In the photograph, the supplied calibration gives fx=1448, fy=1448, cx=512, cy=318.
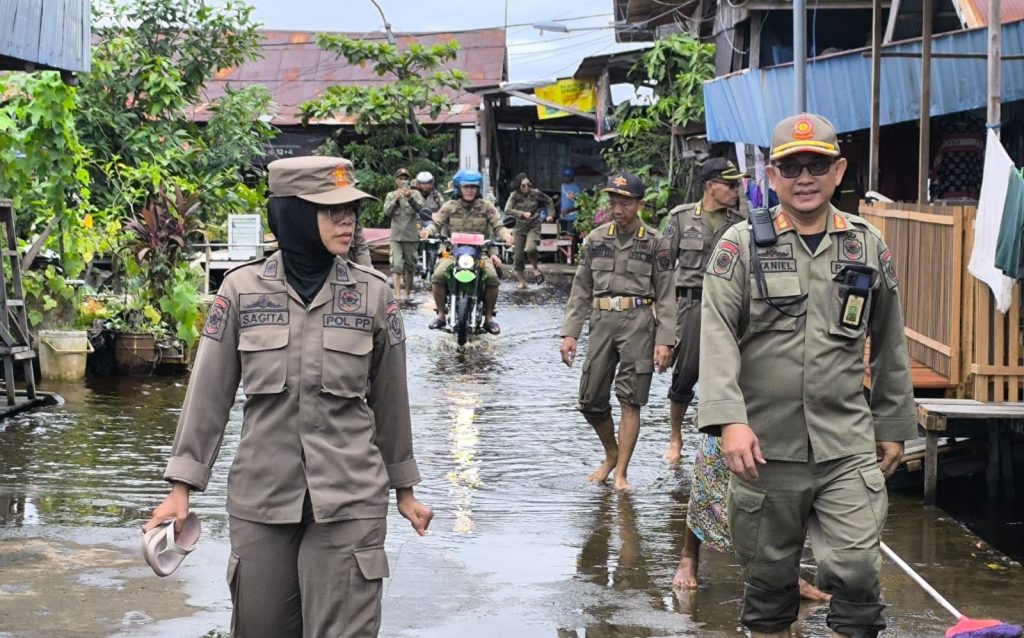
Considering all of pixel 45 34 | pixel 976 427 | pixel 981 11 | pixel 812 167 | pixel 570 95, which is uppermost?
pixel 570 95

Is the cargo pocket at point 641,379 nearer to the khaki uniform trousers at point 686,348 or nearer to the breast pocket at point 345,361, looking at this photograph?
the khaki uniform trousers at point 686,348

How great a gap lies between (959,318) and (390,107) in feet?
79.7

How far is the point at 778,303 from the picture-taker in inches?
186

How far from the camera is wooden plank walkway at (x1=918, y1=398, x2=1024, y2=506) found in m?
7.95

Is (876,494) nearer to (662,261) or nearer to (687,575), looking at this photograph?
(687,575)

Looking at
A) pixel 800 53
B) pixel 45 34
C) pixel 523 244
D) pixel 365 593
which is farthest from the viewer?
pixel 523 244

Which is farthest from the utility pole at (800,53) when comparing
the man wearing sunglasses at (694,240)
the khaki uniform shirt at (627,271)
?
the khaki uniform shirt at (627,271)

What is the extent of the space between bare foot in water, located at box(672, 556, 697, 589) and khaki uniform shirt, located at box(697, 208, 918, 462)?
1.85 meters

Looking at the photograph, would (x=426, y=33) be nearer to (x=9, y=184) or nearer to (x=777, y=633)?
(x=9, y=184)

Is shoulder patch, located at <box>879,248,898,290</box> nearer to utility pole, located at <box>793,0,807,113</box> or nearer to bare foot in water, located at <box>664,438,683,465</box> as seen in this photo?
bare foot in water, located at <box>664,438,683,465</box>

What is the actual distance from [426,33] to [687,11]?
1248 cm

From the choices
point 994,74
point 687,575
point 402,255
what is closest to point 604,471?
point 687,575

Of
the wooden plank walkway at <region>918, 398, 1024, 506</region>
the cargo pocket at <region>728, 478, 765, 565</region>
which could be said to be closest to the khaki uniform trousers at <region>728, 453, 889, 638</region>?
the cargo pocket at <region>728, 478, 765, 565</region>

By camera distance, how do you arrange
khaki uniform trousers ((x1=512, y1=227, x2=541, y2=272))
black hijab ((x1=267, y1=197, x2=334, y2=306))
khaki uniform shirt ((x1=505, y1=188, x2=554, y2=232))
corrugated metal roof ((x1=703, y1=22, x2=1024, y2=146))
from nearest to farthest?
black hijab ((x1=267, y1=197, x2=334, y2=306)) → corrugated metal roof ((x1=703, y1=22, x2=1024, y2=146)) → khaki uniform trousers ((x1=512, y1=227, x2=541, y2=272)) → khaki uniform shirt ((x1=505, y1=188, x2=554, y2=232))
